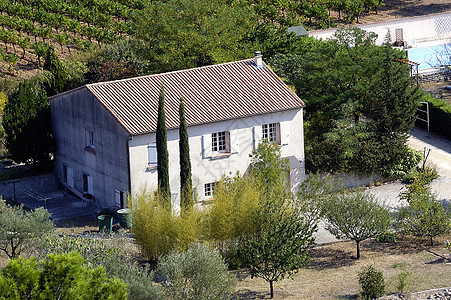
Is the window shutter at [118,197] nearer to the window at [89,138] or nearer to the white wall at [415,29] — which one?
the window at [89,138]

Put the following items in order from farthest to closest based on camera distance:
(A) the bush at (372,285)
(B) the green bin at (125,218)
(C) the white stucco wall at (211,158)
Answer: (C) the white stucco wall at (211,158), (B) the green bin at (125,218), (A) the bush at (372,285)

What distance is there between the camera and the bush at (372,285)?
32.2 m

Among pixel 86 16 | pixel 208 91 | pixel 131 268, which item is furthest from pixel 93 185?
pixel 86 16

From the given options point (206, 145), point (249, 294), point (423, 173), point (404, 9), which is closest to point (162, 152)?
point (206, 145)

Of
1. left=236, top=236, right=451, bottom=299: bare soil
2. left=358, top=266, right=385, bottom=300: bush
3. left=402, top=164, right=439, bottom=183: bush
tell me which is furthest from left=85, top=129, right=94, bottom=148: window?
left=358, top=266, right=385, bottom=300: bush

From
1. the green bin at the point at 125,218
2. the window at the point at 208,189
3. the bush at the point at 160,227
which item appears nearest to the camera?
the bush at the point at 160,227

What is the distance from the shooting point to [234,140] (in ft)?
138

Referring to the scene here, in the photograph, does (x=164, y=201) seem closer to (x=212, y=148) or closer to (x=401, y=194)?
(x=212, y=148)

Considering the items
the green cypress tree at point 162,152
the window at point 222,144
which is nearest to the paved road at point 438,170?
the window at point 222,144

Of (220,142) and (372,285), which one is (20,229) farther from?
(372,285)

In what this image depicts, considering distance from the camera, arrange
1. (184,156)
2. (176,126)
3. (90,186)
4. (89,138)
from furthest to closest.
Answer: (90,186) < (89,138) < (176,126) < (184,156)

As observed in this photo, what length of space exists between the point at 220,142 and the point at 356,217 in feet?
28.3

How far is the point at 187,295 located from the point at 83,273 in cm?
605

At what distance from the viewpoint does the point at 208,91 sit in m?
42.9
